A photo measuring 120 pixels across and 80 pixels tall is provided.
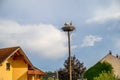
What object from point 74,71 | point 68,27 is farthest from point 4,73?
point 74,71

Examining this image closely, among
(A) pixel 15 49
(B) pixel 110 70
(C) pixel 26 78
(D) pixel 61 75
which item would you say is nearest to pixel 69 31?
(A) pixel 15 49

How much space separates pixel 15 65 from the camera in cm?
4778

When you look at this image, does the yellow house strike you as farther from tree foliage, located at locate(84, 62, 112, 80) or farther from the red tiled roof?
tree foliage, located at locate(84, 62, 112, 80)

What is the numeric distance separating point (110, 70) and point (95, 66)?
3135 mm

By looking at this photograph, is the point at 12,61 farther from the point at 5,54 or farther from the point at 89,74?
the point at 89,74

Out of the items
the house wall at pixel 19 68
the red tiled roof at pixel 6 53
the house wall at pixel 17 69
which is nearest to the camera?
the red tiled roof at pixel 6 53

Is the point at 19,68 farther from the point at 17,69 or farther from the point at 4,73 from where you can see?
the point at 4,73

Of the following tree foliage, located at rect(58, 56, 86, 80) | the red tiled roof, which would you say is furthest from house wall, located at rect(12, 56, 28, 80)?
tree foliage, located at rect(58, 56, 86, 80)

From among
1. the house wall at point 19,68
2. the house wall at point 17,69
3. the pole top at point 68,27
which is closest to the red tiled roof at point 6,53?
the house wall at point 17,69

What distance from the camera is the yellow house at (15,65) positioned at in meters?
45.6

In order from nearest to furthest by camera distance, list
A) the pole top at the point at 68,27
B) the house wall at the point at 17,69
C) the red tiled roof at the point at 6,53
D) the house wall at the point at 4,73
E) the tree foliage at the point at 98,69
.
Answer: the pole top at the point at 68,27, the house wall at the point at 4,73, the red tiled roof at the point at 6,53, the house wall at the point at 17,69, the tree foliage at the point at 98,69

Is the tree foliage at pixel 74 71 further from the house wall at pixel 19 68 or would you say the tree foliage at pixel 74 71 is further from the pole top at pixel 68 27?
the pole top at pixel 68 27

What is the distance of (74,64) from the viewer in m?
94.7

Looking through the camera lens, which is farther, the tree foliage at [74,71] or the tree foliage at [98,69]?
the tree foliage at [74,71]
